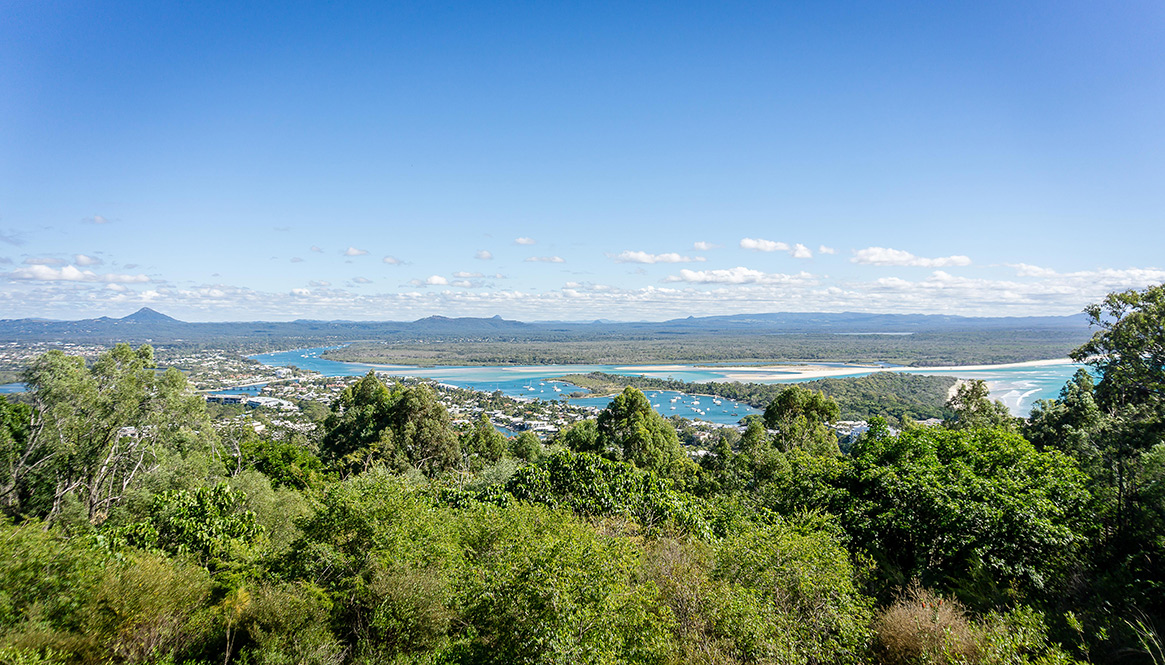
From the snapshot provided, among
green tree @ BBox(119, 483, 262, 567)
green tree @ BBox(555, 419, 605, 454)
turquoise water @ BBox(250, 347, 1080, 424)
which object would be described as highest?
green tree @ BBox(119, 483, 262, 567)

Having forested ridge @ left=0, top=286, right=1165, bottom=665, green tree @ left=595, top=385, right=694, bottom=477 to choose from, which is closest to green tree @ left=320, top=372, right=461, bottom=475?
forested ridge @ left=0, top=286, right=1165, bottom=665

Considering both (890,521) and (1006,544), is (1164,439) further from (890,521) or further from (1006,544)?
(890,521)

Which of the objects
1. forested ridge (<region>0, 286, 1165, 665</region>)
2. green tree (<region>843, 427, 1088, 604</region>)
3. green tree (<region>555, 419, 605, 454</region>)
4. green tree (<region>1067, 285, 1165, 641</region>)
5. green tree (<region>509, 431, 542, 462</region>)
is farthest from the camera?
green tree (<region>509, 431, 542, 462</region>)

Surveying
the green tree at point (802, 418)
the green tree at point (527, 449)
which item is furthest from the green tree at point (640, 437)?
the green tree at point (802, 418)

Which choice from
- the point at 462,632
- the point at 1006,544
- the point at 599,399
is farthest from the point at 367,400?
the point at 599,399

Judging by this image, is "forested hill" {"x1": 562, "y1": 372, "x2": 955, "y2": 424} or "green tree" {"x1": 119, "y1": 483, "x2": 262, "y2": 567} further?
"forested hill" {"x1": 562, "y1": 372, "x2": 955, "y2": 424}

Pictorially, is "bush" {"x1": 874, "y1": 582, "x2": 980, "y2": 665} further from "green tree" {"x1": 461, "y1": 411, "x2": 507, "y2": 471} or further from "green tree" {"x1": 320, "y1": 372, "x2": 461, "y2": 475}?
"green tree" {"x1": 461, "y1": 411, "x2": 507, "y2": 471}
